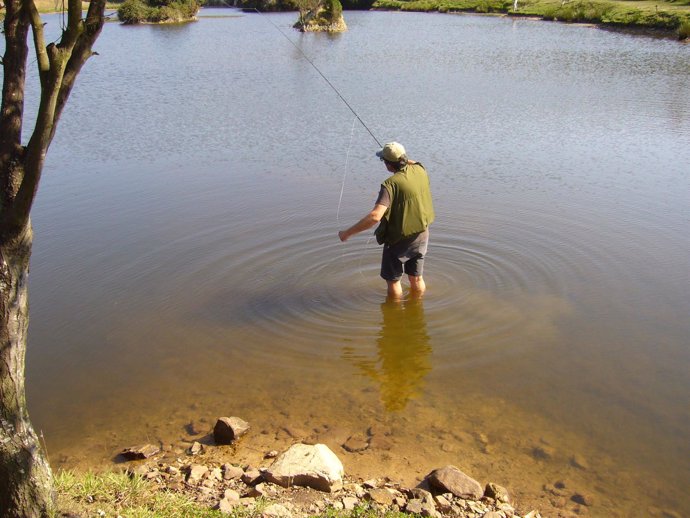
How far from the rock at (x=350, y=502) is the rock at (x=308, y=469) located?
0.16 m

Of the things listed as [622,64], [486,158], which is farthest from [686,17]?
[486,158]

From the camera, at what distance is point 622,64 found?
25422mm

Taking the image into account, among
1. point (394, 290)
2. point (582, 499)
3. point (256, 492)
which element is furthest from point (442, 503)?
point (394, 290)

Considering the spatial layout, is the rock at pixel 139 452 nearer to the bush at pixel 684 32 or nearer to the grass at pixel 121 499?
the grass at pixel 121 499

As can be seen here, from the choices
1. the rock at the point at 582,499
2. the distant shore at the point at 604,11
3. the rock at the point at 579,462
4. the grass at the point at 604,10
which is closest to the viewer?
the rock at the point at 582,499

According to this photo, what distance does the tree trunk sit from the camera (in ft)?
12.3

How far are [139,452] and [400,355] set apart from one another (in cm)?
268

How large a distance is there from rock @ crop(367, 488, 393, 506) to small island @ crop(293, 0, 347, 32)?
41.6 m

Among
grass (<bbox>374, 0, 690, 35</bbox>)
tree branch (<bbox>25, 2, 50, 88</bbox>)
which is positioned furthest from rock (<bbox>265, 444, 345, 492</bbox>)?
grass (<bbox>374, 0, 690, 35</bbox>)

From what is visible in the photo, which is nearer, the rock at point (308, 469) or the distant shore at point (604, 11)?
the rock at point (308, 469)

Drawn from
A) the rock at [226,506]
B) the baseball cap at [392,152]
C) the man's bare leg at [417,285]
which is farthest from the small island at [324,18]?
the rock at [226,506]

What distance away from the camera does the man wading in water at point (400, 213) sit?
23.1ft

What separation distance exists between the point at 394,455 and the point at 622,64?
77.4ft

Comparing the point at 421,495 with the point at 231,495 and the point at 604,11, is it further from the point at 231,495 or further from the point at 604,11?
the point at 604,11
